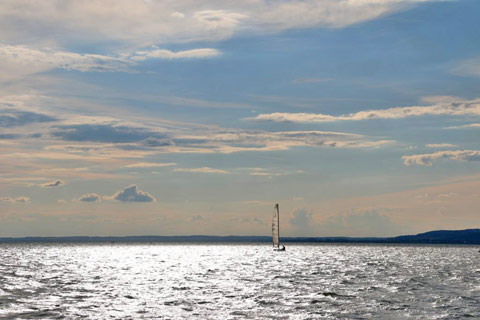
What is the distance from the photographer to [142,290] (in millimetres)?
70188

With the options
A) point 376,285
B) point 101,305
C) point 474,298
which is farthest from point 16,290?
point 474,298

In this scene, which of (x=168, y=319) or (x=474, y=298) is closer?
(x=168, y=319)

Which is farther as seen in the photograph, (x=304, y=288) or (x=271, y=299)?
(x=304, y=288)

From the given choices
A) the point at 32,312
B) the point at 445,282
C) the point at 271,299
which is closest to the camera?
the point at 32,312

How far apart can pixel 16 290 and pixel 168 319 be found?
3153cm

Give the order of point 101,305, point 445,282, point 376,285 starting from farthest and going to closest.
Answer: point 445,282
point 376,285
point 101,305

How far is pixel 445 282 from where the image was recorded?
8481cm

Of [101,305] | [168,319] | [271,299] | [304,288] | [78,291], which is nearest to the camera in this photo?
[168,319]

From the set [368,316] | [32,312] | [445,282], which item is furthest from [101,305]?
[445,282]

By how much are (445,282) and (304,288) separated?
80.7 feet

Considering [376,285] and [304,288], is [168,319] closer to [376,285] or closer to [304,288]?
[304,288]

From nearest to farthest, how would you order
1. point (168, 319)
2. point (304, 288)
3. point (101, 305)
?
point (168, 319) < point (101, 305) < point (304, 288)

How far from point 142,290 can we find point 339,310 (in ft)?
89.8

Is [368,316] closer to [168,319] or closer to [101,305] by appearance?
[168,319]
